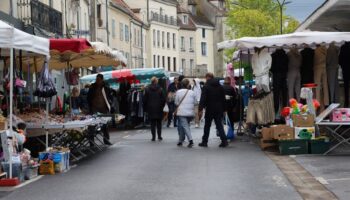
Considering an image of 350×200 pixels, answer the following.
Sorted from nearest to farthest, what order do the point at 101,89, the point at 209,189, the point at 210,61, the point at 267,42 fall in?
the point at 209,189 → the point at 267,42 → the point at 101,89 → the point at 210,61

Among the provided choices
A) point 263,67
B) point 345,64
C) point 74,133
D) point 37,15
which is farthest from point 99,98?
point 37,15

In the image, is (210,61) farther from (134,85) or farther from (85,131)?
(85,131)

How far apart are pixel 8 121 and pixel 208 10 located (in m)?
97.7

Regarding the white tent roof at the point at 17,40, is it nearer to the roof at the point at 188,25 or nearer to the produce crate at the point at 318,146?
the produce crate at the point at 318,146

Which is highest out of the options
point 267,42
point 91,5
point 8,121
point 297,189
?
point 91,5

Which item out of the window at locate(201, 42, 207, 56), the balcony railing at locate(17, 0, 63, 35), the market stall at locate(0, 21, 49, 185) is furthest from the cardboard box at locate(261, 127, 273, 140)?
the window at locate(201, 42, 207, 56)

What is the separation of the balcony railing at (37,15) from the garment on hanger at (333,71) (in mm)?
14993

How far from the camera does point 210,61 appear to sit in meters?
108

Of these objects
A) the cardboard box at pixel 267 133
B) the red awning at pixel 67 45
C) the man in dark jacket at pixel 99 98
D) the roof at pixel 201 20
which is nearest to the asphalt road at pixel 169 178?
the cardboard box at pixel 267 133

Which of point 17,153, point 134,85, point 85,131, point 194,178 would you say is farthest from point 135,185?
point 134,85

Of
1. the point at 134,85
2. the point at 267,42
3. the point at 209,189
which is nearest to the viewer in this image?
the point at 209,189

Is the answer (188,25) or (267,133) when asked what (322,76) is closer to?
(267,133)

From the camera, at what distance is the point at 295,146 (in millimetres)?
15156

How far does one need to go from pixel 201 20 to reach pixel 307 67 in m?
90.5
